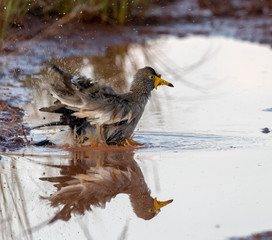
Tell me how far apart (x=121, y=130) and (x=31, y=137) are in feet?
2.92

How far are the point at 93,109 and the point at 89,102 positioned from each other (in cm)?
8

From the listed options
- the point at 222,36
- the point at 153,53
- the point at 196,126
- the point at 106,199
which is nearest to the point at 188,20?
the point at 222,36

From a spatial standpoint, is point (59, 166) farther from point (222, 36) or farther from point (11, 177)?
point (222, 36)

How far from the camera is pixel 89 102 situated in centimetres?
635

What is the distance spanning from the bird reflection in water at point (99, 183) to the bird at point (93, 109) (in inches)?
6.6

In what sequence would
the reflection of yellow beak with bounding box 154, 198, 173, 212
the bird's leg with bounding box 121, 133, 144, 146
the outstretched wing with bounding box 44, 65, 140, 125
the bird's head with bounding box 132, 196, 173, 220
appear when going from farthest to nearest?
1. the bird's leg with bounding box 121, 133, 144, 146
2. the outstretched wing with bounding box 44, 65, 140, 125
3. the reflection of yellow beak with bounding box 154, 198, 173, 212
4. the bird's head with bounding box 132, 196, 173, 220

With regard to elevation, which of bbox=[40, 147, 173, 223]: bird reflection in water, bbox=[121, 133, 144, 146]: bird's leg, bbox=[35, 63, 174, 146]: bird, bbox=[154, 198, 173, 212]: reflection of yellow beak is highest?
bbox=[35, 63, 174, 146]: bird

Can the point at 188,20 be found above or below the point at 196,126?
above

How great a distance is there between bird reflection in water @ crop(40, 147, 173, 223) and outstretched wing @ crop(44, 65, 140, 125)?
0.33 meters

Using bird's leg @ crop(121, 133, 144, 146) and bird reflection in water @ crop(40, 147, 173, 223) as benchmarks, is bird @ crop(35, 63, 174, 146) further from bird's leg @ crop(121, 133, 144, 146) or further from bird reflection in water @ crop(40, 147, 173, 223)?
bird reflection in water @ crop(40, 147, 173, 223)

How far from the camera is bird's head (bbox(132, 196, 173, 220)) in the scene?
4.66 metres

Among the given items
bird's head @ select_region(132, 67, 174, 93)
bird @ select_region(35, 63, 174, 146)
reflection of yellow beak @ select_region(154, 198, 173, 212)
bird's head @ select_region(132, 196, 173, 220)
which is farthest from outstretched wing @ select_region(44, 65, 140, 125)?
reflection of yellow beak @ select_region(154, 198, 173, 212)

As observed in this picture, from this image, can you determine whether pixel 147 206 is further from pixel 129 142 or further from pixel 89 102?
pixel 129 142

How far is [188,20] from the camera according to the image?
1274 centimetres
